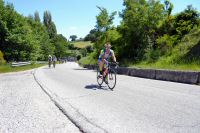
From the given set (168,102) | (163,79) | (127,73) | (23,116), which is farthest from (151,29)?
(23,116)

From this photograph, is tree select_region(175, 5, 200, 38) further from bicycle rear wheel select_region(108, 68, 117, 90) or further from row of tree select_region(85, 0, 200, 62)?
bicycle rear wheel select_region(108, 68, 117, 90)

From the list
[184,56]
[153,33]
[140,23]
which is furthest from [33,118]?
[153,33]

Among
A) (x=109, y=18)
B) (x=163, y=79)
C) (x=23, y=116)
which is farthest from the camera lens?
(x=109, y=18)

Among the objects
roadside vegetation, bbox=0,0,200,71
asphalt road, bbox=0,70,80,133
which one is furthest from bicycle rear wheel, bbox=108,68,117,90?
roadside vegetation, bbox=0,0,200,71

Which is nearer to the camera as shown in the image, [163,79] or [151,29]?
[163,79]

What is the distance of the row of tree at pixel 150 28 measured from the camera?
25969 mm

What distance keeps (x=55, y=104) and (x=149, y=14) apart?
20.4m

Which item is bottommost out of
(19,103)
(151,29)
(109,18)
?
(19,103)

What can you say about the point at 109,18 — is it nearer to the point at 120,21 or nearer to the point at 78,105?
the point at 120,21

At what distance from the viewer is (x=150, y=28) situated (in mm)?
27688

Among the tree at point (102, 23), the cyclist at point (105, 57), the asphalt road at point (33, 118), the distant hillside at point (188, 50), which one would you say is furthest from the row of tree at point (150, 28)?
the asphalt road at point (33, 118)

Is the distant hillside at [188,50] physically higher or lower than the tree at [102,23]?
lower

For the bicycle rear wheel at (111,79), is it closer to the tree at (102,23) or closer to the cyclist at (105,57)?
the cyclist at (105,57)

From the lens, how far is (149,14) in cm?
2678
